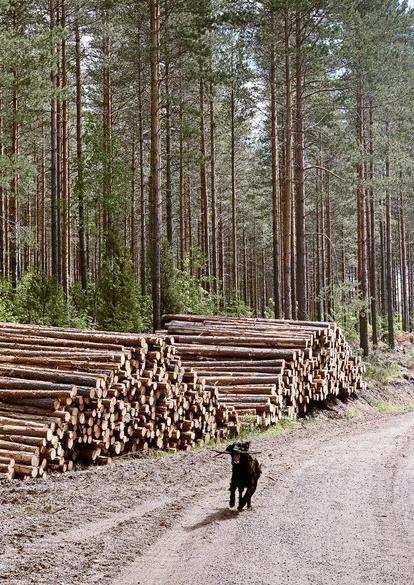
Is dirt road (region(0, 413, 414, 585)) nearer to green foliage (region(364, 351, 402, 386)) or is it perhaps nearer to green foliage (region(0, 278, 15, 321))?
green foliage (region(0, 278, 15, 321))

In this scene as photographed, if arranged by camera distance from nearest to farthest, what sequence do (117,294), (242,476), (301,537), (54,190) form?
(301,537) < (242,476) < (117,294) < (54,190)

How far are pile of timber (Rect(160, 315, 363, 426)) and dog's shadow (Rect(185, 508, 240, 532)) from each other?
16.5ft

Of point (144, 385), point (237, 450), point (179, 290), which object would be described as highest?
point (179, 290)

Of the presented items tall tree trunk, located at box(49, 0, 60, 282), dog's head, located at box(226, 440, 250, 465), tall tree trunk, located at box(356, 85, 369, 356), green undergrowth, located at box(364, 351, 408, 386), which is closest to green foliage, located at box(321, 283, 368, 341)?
tall tree trunk, located at box(356, 85, 369, 356)

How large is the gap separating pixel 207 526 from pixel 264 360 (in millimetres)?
8028

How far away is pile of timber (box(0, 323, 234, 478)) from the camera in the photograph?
9766 mm

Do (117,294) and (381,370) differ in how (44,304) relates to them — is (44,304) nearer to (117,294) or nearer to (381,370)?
(117,294)

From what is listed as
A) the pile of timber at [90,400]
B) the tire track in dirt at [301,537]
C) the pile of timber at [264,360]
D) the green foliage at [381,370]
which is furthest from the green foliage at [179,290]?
the tire track in dirt at [301,537]

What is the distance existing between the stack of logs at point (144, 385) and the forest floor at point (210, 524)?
60 cm

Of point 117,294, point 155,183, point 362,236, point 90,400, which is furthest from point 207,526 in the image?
point 362,236

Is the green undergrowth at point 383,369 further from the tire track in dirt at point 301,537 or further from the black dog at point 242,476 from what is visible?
the black dog at point 242,476

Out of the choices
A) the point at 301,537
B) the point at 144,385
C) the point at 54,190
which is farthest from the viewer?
the point at 54,190

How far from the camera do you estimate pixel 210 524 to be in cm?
757

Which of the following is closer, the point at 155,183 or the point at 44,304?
the point at 44,304
